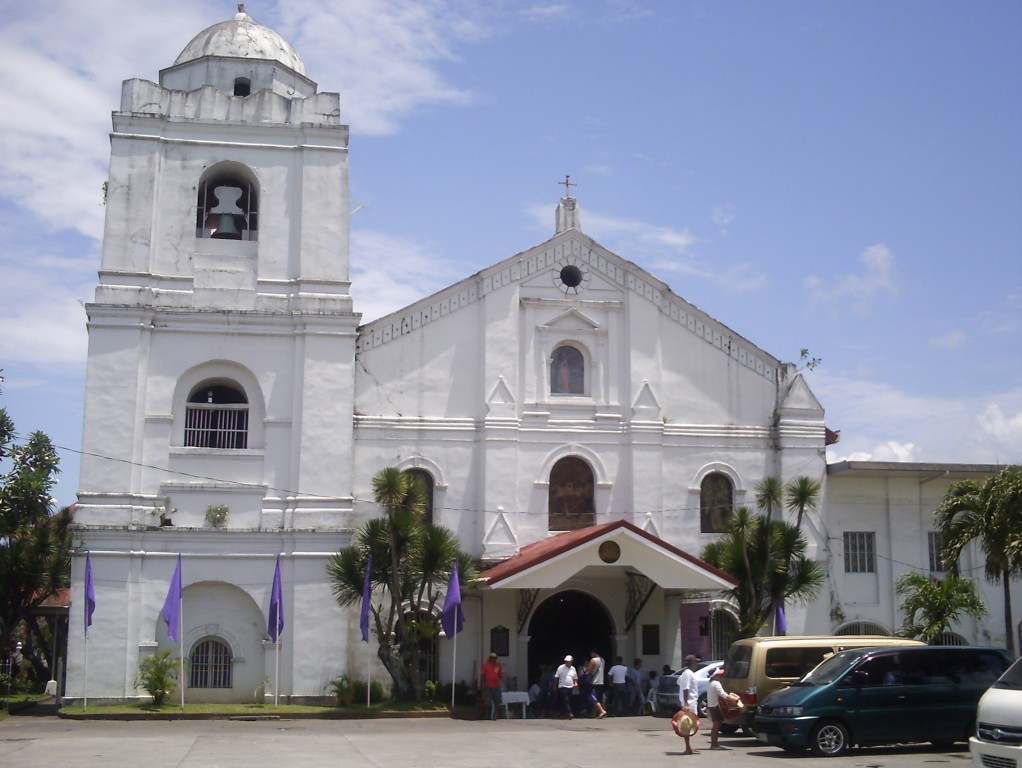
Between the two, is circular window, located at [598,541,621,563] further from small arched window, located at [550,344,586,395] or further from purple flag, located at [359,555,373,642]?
small arched window, located at [550,344,586,395]

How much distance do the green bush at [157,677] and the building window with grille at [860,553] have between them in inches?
656

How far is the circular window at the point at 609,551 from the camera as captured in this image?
26.7m

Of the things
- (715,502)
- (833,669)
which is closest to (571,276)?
(715,502)

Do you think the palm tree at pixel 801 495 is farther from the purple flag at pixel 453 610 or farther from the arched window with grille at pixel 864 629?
the purple flag at pixel 453 610

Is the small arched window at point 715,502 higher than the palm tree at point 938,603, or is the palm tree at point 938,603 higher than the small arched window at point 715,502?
the small arched window at point 715,502

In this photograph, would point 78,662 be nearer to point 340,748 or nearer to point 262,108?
point 340,748

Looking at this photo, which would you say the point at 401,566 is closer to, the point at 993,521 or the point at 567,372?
the point at 567,372

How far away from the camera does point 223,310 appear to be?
28.3 meters

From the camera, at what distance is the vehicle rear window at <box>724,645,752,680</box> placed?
21.0m

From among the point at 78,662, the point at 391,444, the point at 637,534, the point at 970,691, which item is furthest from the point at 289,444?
the point at 970,691

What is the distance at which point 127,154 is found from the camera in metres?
28.7

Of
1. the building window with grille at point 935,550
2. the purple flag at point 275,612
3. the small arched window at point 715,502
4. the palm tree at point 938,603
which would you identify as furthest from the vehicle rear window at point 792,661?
the building window with grille at point 935,550

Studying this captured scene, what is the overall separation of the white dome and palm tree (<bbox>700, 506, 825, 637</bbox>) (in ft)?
51.9

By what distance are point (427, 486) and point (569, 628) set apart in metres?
4.92
